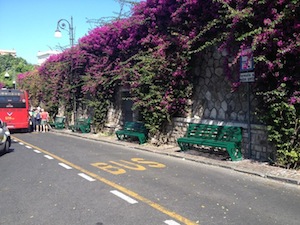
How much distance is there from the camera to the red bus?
21.3 m

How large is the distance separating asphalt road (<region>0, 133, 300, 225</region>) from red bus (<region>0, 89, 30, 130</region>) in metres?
12.5

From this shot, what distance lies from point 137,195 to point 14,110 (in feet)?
59.2

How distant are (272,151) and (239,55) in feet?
9.40

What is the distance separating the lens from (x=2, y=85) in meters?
48.2

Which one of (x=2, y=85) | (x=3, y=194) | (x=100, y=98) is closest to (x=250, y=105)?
(x=3, y=194)

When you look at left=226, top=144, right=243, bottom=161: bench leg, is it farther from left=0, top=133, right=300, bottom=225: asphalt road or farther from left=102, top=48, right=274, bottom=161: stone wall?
left=0, top=133, right=300, bottom=225: asphalt road

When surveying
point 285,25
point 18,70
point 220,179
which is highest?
point 18,70

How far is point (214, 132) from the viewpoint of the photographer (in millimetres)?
10812

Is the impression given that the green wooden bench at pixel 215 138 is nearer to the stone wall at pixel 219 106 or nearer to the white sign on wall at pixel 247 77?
the stone wall at pixel 219 106

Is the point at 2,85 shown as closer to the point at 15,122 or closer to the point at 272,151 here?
the point at 15,122

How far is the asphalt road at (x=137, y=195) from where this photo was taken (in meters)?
4.93

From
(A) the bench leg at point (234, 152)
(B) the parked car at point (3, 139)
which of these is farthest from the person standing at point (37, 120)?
(A) the bench leg at point (234, 152)

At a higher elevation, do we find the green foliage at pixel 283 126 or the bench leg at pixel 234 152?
the green foliage at pixel 283 126

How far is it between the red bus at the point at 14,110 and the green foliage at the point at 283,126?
17474 millimetres
